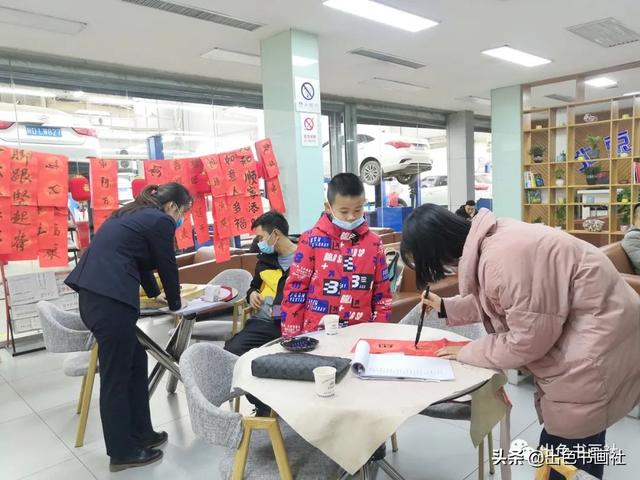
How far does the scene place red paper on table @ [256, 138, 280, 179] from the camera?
15.7 feet

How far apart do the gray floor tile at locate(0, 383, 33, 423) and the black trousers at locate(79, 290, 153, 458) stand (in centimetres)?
122

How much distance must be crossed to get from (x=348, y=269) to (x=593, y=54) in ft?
18.8

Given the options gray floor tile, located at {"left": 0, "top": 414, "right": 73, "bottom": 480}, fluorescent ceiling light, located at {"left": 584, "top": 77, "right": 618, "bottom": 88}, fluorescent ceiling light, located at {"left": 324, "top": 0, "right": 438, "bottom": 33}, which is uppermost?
fluorescent ceiling light, located at {"left": 584, "top": 77, "right": 618, "bottom": 88}

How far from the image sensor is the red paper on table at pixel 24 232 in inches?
154

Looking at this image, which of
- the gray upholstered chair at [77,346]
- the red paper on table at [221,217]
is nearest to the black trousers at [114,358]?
the gray upholstered chair at [77,346]

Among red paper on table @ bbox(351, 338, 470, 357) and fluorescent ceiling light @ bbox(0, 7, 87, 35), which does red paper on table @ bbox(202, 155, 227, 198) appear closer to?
fluorescent ceiling light @ bbox(0, 7, 87, 35)

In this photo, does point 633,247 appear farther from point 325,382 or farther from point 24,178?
point 24,178

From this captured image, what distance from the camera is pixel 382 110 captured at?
856cm

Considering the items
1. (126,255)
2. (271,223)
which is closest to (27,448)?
(126,255)

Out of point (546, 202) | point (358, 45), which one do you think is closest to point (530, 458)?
point (358, 45)

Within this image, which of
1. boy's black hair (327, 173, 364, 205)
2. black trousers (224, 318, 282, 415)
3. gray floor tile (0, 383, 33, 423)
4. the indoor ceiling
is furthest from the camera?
the indoor ceiling

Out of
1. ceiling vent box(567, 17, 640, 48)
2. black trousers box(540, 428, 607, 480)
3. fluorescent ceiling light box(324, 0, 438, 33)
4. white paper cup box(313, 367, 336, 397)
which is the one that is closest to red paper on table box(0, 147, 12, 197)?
fluorescent ceiling light box(324, 0, 438, 33)

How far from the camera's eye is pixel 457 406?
6.35ft

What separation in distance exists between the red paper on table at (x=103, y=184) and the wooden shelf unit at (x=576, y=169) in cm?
618
